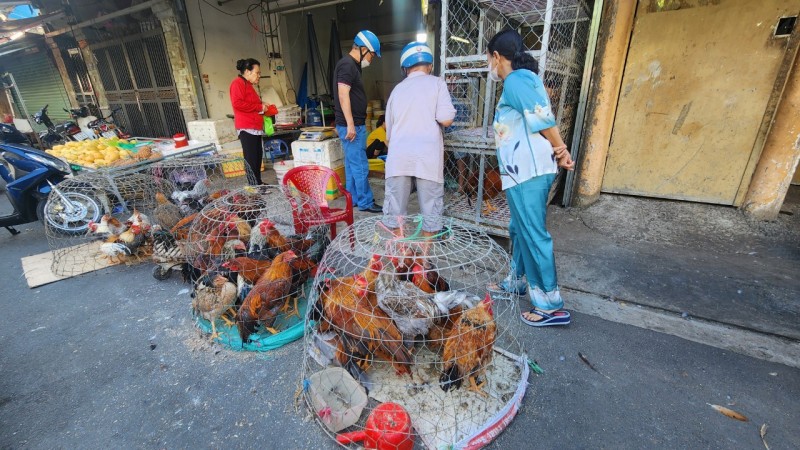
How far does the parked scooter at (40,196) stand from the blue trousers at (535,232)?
5053 mm

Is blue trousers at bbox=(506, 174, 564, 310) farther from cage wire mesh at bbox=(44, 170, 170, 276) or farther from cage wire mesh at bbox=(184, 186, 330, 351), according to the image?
cage wire mesh at bbox=(44, 170, 170, 276)

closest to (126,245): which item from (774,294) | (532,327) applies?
(532,327)

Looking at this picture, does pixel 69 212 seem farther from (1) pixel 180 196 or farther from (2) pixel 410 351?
(2) pixel 410 351

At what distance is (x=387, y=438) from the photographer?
1583mm

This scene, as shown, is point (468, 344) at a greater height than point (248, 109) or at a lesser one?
lesser

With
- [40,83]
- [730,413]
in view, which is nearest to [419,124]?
[730,413]

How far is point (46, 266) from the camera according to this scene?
12.2ft

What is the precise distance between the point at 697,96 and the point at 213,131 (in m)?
7.34

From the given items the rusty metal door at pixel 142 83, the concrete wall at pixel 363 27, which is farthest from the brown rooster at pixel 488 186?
the rusty metal door at pixel 142 83

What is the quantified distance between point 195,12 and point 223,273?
673 centimetres

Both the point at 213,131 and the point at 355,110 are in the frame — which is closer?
the point at 355,110

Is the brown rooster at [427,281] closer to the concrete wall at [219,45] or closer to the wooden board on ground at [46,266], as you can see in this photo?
the wooden board on ground at [46,266]

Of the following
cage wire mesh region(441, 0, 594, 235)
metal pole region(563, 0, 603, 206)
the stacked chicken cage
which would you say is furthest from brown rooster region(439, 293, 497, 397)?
metal pole region(563, 0, 603, 206)

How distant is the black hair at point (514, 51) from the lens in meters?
2.17
